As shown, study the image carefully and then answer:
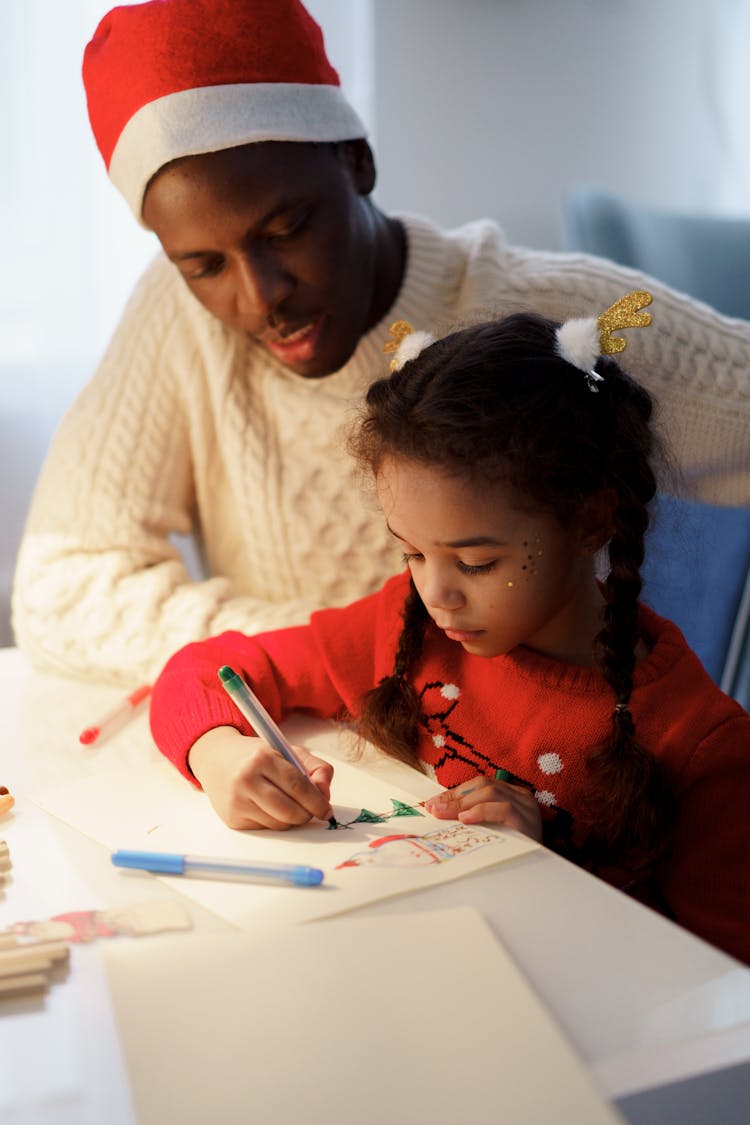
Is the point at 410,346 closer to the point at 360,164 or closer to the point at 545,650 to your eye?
the point at 545,650

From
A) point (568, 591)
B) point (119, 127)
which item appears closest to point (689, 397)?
point (568, 591)

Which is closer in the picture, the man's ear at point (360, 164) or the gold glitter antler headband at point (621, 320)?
the gold glitter antler headband at point (621, 320)

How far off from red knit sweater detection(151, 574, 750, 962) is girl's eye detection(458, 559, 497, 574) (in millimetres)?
130

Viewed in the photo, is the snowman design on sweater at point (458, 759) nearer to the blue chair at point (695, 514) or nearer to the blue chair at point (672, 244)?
the blue chair at point (695, 514)

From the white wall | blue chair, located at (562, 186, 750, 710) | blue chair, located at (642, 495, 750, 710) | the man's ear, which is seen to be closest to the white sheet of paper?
blue chair, located at (562, 186, 750, 710)

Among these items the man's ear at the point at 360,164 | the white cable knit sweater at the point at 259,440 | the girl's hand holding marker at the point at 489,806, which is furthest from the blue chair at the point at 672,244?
the girl's hand holding marker at the point at 489,806

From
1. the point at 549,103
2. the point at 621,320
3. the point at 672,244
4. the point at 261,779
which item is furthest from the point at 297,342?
the point at 549,103

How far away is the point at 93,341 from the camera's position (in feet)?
6.52

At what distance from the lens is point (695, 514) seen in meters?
1.22

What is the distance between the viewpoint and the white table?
20.7 inches

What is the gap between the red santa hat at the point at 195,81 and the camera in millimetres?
1075

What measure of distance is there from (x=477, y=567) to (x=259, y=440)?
0.56 metres

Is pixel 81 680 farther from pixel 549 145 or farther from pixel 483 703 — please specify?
pixel 549 145

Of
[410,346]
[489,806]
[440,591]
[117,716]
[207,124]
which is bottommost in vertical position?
[117,716]
